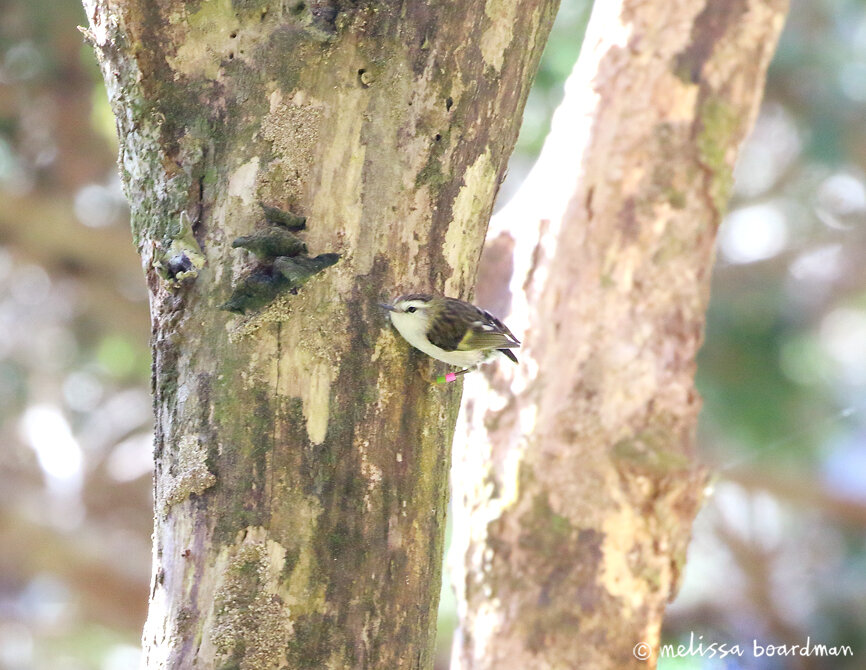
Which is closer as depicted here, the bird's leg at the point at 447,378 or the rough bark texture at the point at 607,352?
the bird's leg at the point at 447,378

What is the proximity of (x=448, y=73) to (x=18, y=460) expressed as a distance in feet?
26.6

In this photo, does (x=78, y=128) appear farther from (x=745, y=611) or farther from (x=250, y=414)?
(x=745, y=611)

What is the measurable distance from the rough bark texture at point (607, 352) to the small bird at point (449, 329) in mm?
1295

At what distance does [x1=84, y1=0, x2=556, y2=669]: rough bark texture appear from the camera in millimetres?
1776

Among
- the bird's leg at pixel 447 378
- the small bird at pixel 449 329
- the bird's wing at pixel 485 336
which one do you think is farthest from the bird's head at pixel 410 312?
the bird's wing at pixel 485 336

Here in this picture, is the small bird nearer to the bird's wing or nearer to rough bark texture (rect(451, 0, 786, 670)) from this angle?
the bird's wing

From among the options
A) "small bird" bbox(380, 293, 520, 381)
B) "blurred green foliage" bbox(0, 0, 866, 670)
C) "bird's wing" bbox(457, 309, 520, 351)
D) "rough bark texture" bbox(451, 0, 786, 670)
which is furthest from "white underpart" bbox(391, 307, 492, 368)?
"blurred green foliage" bbox(0, 0, 866, 670)

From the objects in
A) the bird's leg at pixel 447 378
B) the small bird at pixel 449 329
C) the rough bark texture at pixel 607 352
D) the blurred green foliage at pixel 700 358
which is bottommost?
the bird's leg at pixel 447 378

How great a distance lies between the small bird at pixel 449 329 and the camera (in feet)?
6.55

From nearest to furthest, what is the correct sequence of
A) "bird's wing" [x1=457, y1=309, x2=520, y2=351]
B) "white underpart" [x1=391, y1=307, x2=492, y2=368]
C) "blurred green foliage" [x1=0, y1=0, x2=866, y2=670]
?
"white underpart" [x1=391, y1=307, x2=492, y2=368], "bird's wing" [x1=457, y1=309, x2=520, y2=351], "blurred green foliage" [x1=0, y1=0, x2=866, y2=670]

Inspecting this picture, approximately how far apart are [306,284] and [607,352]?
2.49 metres

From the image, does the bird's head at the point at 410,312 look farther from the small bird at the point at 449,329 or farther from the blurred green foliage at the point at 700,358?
the blurred green foliage at the point at 700,358

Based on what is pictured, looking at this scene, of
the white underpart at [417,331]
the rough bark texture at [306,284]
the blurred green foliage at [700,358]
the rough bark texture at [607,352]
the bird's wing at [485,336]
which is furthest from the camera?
the blurred green foliage at [700,358]

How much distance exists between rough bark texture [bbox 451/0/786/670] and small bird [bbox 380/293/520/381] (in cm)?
129
